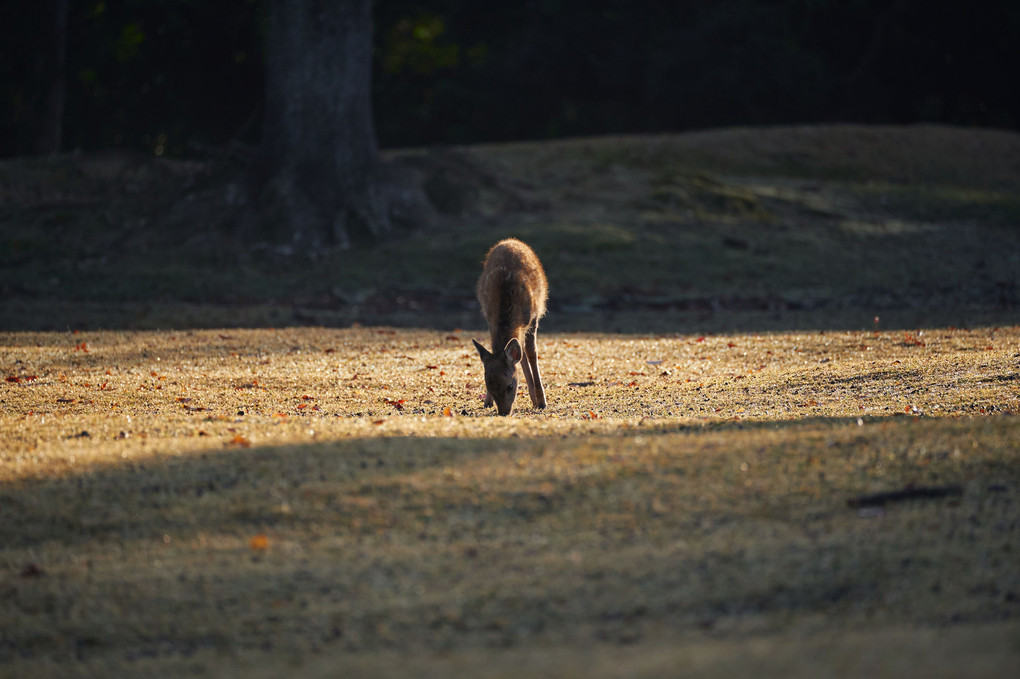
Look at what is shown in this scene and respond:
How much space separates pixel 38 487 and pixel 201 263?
13.8m

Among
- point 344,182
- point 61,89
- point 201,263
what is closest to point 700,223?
point 344,182

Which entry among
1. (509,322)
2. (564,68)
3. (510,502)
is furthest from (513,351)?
(564,68)

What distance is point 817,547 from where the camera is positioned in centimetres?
→ 465

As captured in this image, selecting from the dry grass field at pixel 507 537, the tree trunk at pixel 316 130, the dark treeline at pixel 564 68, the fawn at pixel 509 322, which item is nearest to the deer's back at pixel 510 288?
the fawn at pixel 509 322

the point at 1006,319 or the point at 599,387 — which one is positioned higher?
the point at 1006,319

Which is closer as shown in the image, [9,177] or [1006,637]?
[1006,637]

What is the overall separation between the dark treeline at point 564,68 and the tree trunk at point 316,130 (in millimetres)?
13904

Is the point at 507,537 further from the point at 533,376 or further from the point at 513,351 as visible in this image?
the point at 533,376

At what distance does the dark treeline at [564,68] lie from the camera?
108ft

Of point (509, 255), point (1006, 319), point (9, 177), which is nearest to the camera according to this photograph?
point (509, 255)

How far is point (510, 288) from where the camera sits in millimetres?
8766

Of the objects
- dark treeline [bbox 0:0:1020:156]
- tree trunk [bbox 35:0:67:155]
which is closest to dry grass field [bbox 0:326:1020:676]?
tree trunk [bbox 35:0:67:155]

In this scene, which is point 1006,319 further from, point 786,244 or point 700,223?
point 700,223

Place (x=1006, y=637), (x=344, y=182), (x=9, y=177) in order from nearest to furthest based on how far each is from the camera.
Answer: (x=1006, y=637), (x=344, y=182), (x=9, y=177)
